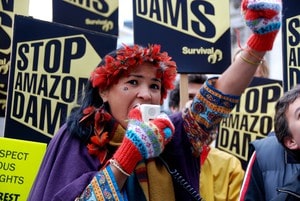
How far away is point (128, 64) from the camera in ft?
5.25

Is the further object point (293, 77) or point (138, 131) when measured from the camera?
point (293, 77)

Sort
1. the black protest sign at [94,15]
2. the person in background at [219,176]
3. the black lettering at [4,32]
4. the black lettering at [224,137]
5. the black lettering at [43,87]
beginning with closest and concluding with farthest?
the person in background at [219,176]
the black lettering at [43,87]
the black lettering at [4,32]
the black protest sign at [94,15]
the black lettering at [224,137]

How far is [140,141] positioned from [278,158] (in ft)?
2.15

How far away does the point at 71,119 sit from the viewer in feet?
5.47

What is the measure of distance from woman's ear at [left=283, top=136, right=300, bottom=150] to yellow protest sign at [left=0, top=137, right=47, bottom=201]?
97cm

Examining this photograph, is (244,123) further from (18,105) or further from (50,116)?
(18,105)

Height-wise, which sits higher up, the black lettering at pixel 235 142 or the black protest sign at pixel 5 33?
the black protest sign at pixel 5 33

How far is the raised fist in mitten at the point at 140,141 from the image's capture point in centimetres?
137

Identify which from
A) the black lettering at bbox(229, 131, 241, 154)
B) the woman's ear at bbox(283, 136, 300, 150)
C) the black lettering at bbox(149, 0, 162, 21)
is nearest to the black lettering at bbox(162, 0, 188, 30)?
the black lettering at bbox(149, 0, 162, 21)

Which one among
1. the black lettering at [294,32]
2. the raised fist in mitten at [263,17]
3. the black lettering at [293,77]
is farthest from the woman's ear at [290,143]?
the black lettering at [294,32]

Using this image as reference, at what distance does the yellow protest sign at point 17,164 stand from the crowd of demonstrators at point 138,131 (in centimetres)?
45

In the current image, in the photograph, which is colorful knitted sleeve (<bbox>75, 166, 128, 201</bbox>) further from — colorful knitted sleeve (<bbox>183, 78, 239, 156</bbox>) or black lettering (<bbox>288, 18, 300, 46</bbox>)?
black lettering (<bbox>288, 18, 300, 46</bbox>)

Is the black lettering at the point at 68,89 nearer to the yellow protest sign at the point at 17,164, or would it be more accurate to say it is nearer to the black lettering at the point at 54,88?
the black lettering at the point at 54,88

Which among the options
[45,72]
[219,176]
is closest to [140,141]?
[219,176]
